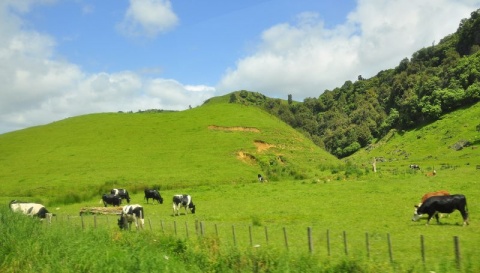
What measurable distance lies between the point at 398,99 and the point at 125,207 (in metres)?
123

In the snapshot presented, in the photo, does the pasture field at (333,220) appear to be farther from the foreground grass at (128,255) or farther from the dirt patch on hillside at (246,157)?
the dirt patch on hillside at (246,157)

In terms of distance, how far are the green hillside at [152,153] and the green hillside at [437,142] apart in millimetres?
21863

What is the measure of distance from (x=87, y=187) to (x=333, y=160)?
3904 centimetres

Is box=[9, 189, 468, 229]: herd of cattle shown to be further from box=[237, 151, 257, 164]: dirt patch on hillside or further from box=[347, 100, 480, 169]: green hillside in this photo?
box=[347, 100, 480, 169]: green hillside

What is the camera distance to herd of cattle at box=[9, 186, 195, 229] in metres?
27.2

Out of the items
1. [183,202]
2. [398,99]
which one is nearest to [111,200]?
[183,202]

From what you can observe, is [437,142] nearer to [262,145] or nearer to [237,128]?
[262,145]

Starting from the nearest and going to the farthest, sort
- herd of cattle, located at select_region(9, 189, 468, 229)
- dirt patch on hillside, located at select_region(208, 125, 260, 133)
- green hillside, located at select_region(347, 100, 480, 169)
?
herd of cattle, located at select_region(9, 189, 468, 229), dirt patch on hillside, located at select_region(208, 125, 260, 133), green hillside, located at select_region(347, 100, 480, 169)

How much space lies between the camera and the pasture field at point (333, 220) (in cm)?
1530

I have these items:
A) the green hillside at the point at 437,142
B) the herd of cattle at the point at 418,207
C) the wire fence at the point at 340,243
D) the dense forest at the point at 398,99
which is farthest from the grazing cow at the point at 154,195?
the dense forest at the point at 398,99

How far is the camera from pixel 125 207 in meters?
28.7

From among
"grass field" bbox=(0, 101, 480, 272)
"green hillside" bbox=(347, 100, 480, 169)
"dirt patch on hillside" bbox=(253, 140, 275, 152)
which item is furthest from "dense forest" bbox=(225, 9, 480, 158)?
"dirt patch on hillside" bbox=(253, 140, 275, 152)

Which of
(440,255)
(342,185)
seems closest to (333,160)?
(342,185)

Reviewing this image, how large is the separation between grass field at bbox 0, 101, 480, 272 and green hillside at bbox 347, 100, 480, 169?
1.40 ft
